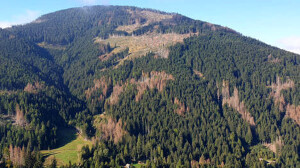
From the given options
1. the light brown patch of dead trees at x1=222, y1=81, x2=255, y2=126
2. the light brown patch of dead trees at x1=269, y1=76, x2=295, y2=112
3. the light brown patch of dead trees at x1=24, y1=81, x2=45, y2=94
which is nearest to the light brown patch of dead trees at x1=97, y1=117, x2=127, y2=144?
the light brown patch of dead trees at x1=24, y1=81, x2=45, y2=94

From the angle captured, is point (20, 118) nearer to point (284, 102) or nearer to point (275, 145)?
point (275, 145)

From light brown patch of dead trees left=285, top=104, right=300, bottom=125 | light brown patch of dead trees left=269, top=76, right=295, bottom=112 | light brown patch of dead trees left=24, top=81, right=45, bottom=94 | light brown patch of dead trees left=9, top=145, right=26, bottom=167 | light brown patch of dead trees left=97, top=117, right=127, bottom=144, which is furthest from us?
light brown patch of dead trees left=24, top=81, right=45, bottom=94

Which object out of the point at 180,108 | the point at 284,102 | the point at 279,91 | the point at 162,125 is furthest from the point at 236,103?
the point at 162,125

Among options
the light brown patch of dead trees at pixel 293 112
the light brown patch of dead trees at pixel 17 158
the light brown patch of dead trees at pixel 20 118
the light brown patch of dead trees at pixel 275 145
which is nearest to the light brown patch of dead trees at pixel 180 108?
the light brown patch of dead trees at pixel 275 145

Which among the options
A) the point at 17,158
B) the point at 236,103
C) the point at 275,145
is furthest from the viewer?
the point at 236,103

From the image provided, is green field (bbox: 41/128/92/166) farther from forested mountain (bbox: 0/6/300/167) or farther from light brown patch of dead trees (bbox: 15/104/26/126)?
light brown patch of dead trees (bbox: 15/104/26/126)

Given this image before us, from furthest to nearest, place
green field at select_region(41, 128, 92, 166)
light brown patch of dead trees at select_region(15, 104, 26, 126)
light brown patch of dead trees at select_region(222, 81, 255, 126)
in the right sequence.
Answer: light brown patch of dead trees at select_region(222, 81, 255, 126), light brown patch of dead trees at select_region(15, 104, 26, 126), green field at select_region(41, 128, 92, 166)

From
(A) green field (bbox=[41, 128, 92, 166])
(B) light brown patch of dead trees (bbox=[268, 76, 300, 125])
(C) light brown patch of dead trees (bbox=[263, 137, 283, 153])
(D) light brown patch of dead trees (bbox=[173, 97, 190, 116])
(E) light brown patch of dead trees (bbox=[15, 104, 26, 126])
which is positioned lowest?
(A) green field (bbox=[41, 128, 92, 166])

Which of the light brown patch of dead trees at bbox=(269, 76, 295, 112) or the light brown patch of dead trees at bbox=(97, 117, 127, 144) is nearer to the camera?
the light brown patch of dead trees at bbox=(97, 117, 127, 144)

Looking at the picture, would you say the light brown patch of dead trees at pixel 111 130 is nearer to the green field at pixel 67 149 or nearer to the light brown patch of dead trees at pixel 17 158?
the green field at pixel 67 149

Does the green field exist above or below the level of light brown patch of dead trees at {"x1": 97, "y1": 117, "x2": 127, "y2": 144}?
below
